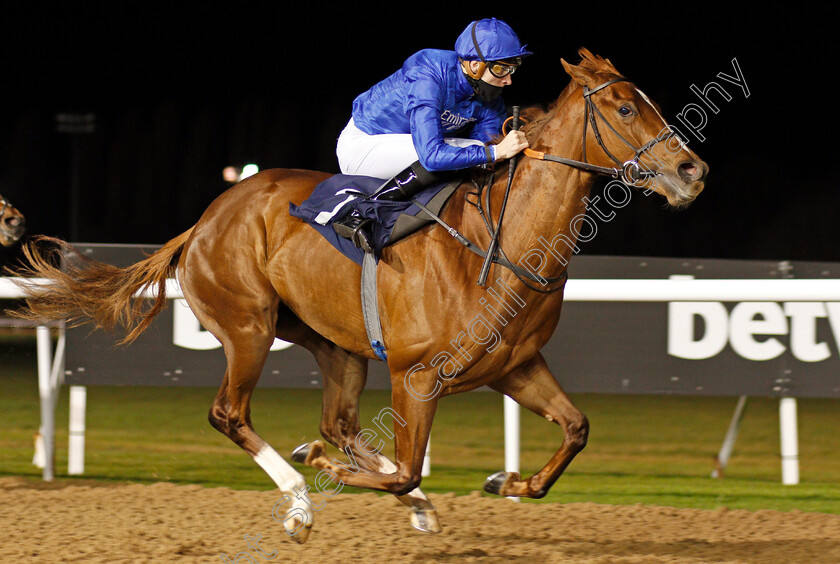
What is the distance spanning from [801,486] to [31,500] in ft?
11.6

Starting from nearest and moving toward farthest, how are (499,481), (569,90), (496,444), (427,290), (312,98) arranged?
(569,90)
(427,290)
(499,481)
(496,444)
(312,98)

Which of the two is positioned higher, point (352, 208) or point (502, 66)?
point (502, 66)

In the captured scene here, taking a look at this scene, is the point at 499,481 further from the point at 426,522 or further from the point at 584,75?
the point at 584,75

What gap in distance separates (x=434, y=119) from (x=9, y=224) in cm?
503

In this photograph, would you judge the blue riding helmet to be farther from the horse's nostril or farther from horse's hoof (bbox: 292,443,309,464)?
horse's hoof (bbox: 292,443,309,464)

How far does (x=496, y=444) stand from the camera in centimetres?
598

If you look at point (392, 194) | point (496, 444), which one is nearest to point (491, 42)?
point (392, 194)

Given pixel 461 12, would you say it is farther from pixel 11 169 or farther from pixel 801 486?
pixel 801 486

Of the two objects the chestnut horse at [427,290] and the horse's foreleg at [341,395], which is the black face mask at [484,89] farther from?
Result: the horse's foreleg at [341,395]

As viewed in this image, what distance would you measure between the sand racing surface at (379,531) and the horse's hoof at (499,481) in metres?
0.29

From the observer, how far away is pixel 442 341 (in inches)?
121

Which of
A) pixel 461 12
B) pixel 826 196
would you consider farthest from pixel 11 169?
pixel 826 196

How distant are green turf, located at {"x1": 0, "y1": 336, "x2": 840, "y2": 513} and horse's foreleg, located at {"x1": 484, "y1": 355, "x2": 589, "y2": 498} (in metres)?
1.27

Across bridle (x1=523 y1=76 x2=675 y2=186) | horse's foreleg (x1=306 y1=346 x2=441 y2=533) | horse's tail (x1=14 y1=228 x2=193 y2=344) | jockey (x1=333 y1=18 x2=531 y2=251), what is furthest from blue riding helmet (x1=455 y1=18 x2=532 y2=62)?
horse's tail (x1=14 y1=228 x2=193 y2=344)
